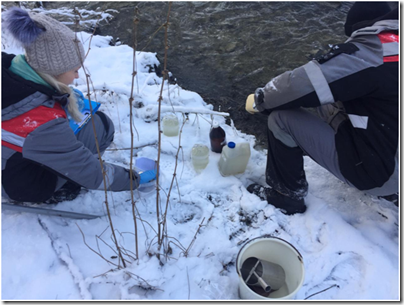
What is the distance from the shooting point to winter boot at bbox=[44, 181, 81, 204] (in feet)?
7.22

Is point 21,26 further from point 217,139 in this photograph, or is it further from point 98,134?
point 217,139

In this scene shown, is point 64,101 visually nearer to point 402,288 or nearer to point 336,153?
point 336,153

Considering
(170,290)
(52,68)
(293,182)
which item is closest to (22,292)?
(170,290)

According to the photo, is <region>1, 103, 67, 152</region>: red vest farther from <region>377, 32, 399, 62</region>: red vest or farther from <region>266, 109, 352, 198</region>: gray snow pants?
<region>377, 32, 399, 62</region>: red vest

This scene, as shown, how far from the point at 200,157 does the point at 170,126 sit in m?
0.66

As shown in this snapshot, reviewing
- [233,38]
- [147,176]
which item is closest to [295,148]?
[147,176]

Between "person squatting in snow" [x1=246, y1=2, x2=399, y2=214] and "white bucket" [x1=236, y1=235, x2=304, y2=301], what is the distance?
57 cm

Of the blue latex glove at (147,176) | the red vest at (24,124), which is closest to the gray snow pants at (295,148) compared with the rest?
the blue latex glove at (147,176)

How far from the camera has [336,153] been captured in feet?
6.82

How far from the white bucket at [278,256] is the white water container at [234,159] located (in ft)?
3.24

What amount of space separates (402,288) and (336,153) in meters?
1.00

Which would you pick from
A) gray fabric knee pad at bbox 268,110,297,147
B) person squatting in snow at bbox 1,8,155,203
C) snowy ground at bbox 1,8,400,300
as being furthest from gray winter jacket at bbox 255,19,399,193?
person squatting in snow at bbox 1,8,155,203

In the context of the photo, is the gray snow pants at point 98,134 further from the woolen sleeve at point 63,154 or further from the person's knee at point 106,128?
the woolen sleeve at point 63,154

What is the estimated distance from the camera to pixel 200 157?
278cm
